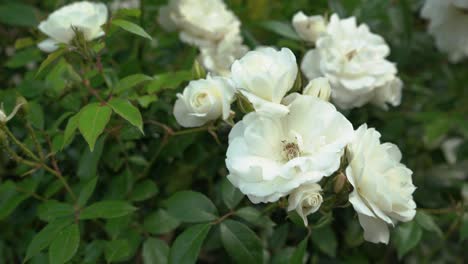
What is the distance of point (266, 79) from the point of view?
28.8 inches

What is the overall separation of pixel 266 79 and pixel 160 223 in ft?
1.13

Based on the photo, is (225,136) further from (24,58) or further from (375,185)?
(24,58)

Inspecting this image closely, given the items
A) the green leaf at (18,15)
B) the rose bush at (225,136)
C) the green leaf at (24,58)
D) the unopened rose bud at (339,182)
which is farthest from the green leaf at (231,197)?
the green leaf at (18,15)

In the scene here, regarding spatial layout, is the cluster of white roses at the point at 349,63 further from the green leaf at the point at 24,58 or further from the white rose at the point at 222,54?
the green leaf at the point at 24,58

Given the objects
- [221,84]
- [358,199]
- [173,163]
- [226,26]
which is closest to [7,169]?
[173,163]

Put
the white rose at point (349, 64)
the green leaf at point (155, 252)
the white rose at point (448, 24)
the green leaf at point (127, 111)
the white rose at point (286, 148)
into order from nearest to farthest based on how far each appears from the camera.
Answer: the white rose at point (286, 148) → the green leaf at point (127, 111) → the green leaf at point (155, 252) → the white rose at point (349, 64) → the white rose at point (448, 24)

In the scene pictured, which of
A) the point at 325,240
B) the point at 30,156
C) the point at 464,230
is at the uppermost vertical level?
the point at 30,156

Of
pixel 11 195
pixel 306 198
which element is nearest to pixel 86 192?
pixel 11 195

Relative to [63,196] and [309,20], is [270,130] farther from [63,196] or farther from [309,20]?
Answer: [63,196]

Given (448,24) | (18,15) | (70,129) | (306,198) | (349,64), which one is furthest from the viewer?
(448,24)

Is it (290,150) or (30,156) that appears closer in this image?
(290,150)

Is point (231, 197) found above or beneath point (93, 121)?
beneath

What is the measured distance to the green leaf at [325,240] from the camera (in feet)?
3.46

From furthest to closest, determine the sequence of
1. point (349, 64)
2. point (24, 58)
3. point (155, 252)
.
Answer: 1. point (24, 58)
2. point (349, 64)
3. point (155, 252)
